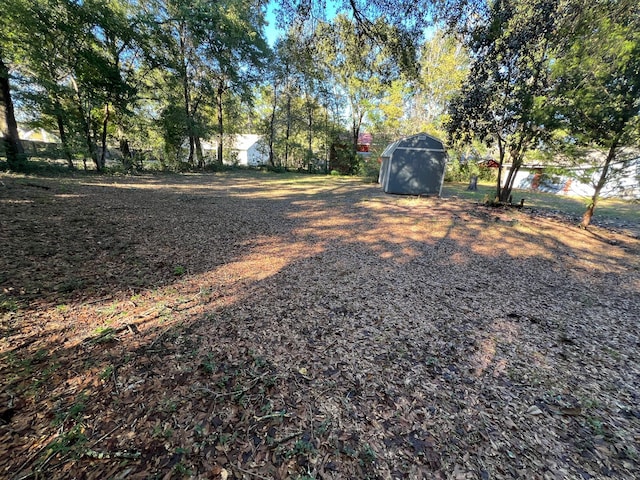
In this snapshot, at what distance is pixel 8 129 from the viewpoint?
33.4ft

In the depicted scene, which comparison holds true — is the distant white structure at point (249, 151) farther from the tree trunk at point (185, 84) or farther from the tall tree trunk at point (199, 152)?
the tree trunk at point (185, 84)

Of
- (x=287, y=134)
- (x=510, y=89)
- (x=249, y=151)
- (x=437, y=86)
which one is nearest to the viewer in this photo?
(x=510, y=89)

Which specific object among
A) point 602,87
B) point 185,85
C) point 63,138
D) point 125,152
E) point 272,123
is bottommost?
point 125,152

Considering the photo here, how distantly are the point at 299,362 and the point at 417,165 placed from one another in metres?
13.4

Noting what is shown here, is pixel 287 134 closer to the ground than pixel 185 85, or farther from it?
closer to the ground

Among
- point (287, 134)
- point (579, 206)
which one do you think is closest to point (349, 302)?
point (579, 206)

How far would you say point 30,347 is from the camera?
7.23 feet

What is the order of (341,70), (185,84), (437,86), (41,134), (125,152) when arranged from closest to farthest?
(341,70) < (125,152) < (185,84) < (437,86) < (41,134)

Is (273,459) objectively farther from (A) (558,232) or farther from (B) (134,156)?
(B) (134,156)

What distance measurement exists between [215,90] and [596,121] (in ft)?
77.8

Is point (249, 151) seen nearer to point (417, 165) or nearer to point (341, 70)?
point (417, 165)

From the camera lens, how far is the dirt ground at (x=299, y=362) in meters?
1.61

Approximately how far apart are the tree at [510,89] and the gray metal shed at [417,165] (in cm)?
318

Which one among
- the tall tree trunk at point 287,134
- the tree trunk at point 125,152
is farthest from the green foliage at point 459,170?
the tree trunk at point 125,152
